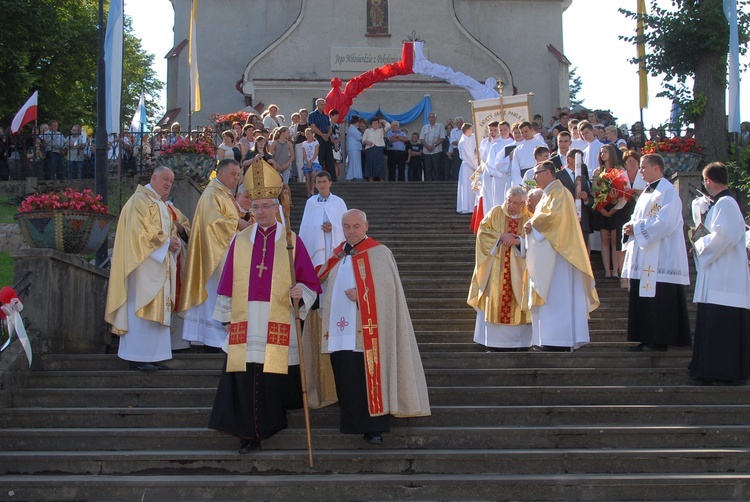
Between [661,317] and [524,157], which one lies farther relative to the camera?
[524,157]

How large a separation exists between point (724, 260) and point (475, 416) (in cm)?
305

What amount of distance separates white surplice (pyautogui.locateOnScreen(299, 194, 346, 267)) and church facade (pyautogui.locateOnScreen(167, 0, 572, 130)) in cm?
1730

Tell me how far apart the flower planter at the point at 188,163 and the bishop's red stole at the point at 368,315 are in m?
7.31

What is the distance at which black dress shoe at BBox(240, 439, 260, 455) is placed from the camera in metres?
8.94

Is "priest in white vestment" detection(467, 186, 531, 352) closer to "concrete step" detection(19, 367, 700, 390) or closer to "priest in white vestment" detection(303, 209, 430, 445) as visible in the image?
"concrete step" detection(19, 367, 700, 390)

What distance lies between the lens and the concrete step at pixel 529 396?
993 centimetres

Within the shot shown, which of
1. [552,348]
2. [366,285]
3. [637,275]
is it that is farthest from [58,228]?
[637,275]

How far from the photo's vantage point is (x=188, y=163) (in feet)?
53.4

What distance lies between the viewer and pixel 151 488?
849cm

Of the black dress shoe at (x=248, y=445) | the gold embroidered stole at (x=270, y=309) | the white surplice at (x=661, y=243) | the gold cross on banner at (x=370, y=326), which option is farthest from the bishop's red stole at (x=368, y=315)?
the white surplice at (x=661, y=243)

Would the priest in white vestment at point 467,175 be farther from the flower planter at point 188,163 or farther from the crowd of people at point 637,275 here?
the crowd of people at point 637,275

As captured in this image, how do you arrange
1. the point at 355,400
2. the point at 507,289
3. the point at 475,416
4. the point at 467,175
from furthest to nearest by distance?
the point at 467,175 < the point at 507,289 < the point at 475,416 < the point at 355,400

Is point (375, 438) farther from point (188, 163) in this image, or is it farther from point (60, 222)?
point (188, 163)

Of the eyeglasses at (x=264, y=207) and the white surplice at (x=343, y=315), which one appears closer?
the white surplice at (x=343, y=315)
